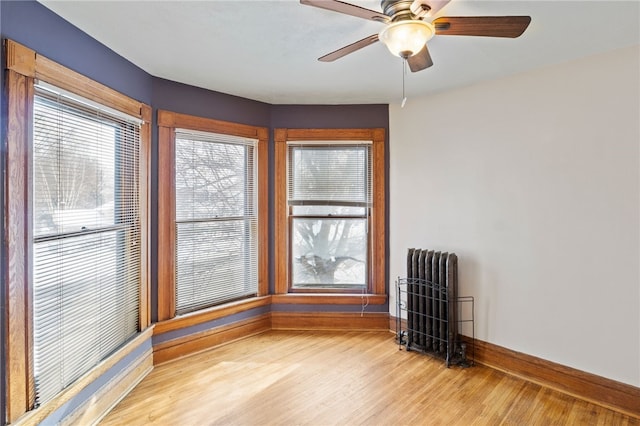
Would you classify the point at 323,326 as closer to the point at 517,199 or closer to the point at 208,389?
the point at 208,389

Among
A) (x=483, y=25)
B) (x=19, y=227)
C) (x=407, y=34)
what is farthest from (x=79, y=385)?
(x=483, y=25)

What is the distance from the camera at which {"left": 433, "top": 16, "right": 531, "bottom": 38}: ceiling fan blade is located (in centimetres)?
157

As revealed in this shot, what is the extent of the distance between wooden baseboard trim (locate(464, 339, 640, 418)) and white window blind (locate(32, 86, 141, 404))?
9.79 ft

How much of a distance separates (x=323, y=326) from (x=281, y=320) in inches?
18.1

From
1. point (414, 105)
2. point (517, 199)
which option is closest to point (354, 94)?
point (414, 105)

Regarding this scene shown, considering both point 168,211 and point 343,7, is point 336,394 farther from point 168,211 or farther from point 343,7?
point 343,7

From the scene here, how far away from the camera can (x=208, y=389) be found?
2.64m

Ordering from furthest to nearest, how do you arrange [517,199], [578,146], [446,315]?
[446,315]
[517,199]
[578,146]

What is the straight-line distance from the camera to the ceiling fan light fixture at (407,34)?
1635mm

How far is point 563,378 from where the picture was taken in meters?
2.64

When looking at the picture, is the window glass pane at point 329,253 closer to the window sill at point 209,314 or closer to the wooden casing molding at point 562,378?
the window sill at point 209,314

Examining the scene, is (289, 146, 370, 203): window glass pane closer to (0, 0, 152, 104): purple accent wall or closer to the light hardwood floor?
the light hardwood floor

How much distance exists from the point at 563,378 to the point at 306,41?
9.97ft

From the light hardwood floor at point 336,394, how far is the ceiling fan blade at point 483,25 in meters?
2.27
